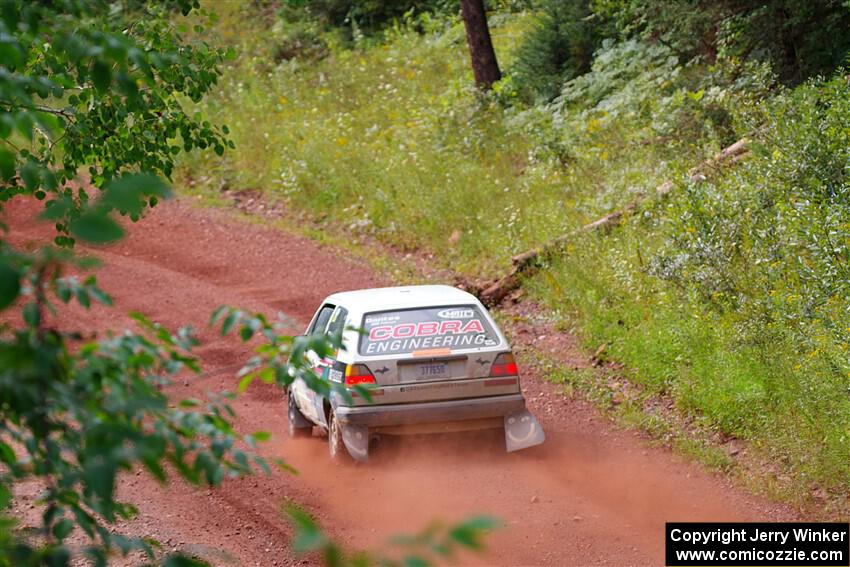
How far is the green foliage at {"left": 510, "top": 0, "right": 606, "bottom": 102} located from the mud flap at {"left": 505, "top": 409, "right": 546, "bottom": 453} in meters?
12.2

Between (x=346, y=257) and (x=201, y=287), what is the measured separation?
9.06 ft

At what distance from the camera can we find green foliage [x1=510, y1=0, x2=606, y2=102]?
21094mm

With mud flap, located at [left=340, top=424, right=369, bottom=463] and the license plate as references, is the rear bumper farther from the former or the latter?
the license plate

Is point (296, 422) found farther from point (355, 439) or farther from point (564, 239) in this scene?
point (564, 239)

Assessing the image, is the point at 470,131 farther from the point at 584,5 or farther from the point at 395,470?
the point at 395,470

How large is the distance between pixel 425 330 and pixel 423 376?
51cm

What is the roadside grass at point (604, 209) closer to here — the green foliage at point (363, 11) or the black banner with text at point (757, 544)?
the black banner with text at point (757, 544)

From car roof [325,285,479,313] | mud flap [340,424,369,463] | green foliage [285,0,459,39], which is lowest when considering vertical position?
mud flap [340,424,369,463]

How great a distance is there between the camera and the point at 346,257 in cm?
1844

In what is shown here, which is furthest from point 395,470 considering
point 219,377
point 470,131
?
point 470,131

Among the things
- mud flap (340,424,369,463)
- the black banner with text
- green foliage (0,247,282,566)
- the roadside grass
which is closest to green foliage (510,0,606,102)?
the roadside grass

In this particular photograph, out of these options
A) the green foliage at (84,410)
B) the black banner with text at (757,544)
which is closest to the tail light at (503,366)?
the black banner with text at (757,544)

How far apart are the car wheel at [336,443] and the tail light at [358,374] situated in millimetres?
558

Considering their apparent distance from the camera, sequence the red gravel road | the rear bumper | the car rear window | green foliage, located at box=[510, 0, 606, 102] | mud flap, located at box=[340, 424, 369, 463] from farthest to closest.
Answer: green foliage, located at box=[510, 0, 606, 102]
the car rear window
mud flap, located at box=[340, 424, 369, 463]
the rear bumper
the red gravel road
